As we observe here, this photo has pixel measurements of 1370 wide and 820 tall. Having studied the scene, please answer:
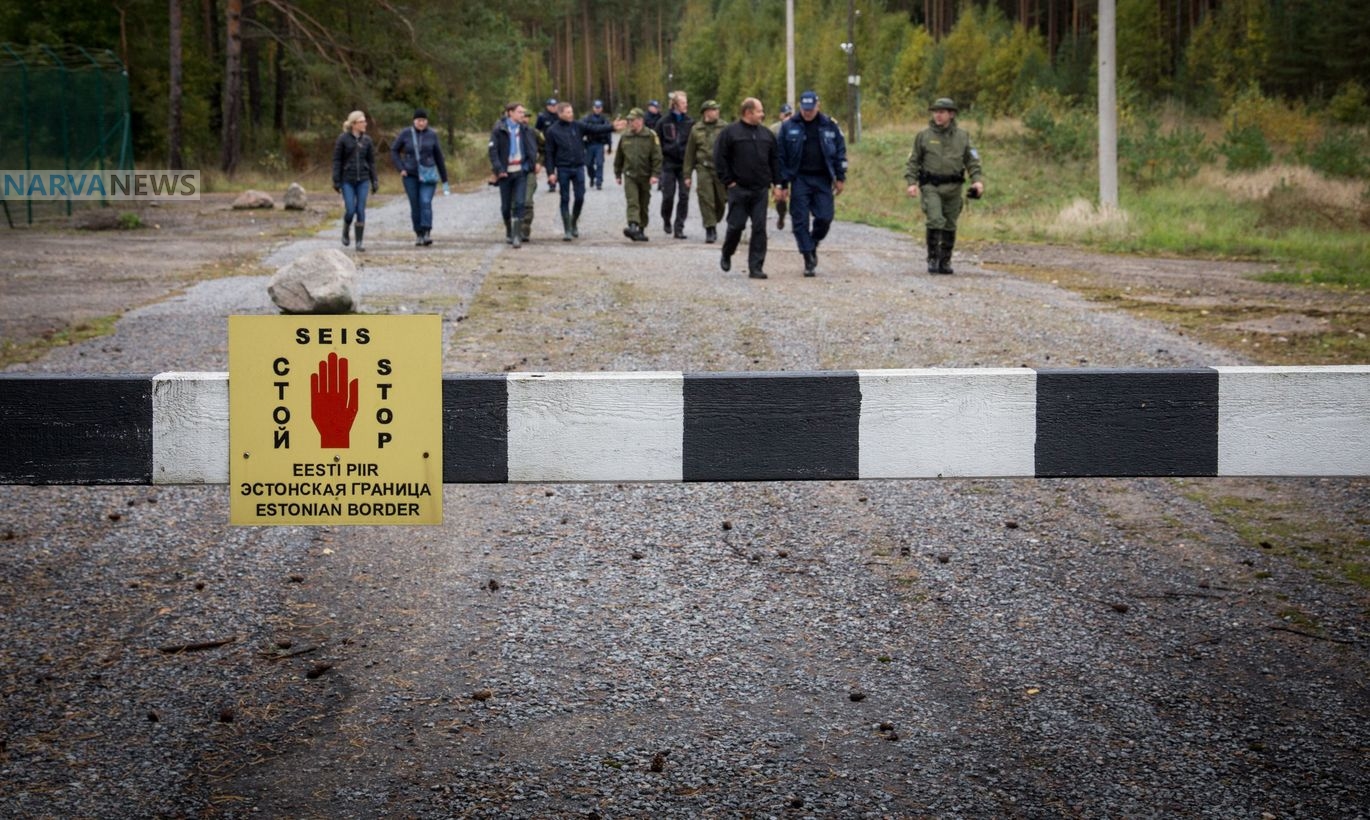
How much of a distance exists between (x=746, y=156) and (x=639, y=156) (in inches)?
267

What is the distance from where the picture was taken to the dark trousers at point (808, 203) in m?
18.2

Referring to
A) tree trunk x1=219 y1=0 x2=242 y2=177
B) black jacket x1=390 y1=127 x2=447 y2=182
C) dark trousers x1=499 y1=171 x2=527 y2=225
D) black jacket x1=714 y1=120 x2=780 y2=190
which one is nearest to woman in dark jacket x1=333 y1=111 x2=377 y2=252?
black jacket x1=390 y1=127 x2=447 y2=182

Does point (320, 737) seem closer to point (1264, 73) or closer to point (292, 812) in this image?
point (292, 812)

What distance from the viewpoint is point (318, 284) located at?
12547 millimetres

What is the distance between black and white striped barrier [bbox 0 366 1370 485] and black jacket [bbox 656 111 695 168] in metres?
21.4

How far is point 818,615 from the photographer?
5.12 m

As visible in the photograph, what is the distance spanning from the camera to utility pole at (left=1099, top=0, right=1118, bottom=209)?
2498 centimetres

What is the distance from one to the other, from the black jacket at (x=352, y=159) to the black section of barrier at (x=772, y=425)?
18973 millimetres

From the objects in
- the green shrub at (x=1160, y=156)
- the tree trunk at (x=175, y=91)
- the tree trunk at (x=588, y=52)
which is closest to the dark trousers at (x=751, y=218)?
the green shrub at (x=1160, y=156)

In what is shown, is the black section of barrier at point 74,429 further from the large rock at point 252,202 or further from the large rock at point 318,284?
the large rock at point 252,202

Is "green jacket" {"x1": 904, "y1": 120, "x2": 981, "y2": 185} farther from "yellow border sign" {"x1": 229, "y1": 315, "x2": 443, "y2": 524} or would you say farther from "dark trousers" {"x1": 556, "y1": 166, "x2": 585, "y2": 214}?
"yellow border sign" {"x1": 229, "y1": 315, "x2": 443, "y2": 524}

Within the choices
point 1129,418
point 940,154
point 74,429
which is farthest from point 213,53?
point 1129,418

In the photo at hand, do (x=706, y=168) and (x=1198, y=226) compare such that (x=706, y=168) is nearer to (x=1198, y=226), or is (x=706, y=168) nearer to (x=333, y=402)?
(x=1198, y=226)

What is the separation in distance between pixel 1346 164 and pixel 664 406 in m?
32.8
